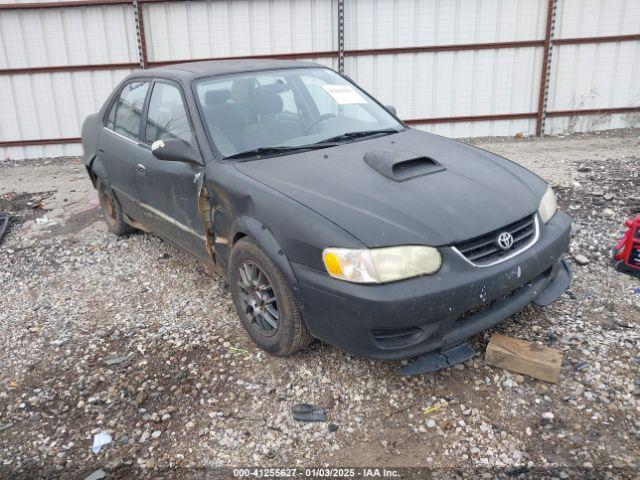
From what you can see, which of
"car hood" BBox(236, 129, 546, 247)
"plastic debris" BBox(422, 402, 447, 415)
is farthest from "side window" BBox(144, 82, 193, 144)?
"plastic debris" BBox(422, 402, 447, 415)

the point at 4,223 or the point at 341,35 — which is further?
the point at 341,35

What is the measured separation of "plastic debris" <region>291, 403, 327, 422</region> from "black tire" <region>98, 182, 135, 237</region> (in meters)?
3.08

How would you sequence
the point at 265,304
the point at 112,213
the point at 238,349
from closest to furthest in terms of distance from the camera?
1. the point at 265,304
2. the point at 238,349
3. the point at 112,213

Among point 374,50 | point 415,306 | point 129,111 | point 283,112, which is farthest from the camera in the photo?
point 374,50

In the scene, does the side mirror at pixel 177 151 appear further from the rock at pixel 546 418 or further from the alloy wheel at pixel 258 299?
the rock at pixel 546 418

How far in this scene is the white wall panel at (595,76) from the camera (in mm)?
9875

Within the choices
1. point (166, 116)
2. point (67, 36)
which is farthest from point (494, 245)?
point (67, 36)

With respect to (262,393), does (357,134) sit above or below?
above

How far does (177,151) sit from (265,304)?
1137mm

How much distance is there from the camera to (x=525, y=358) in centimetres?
296

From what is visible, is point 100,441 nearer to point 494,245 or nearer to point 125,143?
point 494,245

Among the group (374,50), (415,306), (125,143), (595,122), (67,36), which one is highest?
(67,36)

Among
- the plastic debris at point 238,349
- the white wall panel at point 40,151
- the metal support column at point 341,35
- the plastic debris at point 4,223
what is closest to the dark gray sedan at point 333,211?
the plastic debris at point 238,349

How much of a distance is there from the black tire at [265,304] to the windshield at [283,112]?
723 millimetres
